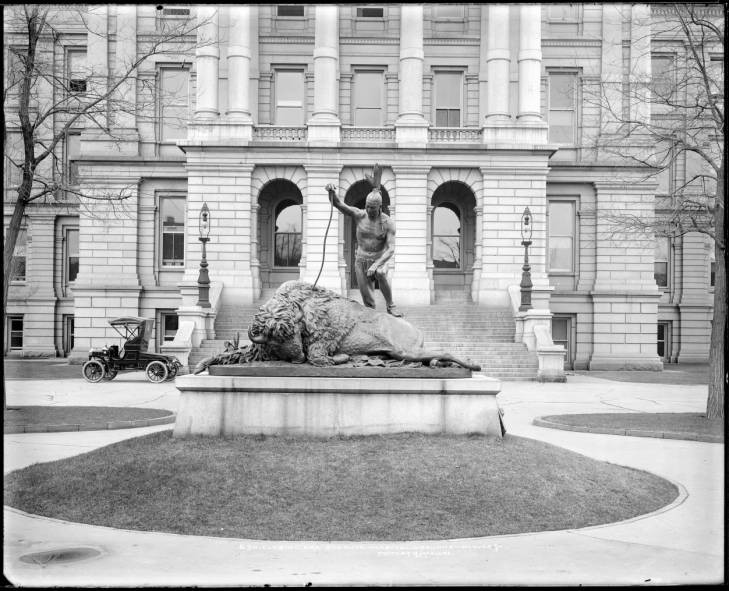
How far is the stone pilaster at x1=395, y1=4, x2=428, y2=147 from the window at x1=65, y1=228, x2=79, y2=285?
1970 centimetres

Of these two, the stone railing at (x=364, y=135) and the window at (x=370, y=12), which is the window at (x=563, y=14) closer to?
the window at (x=370, y=12)

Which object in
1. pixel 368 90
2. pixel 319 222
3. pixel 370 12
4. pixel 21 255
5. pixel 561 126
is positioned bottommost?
pixel 21 255

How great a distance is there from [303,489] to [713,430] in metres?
9.91

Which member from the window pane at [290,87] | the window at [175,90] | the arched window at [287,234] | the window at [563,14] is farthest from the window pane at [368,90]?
the window at [563,14]

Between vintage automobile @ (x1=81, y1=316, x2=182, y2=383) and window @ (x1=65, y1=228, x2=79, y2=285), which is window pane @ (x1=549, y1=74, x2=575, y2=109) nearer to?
vintage automobile @ (x1=81, y1=316, x2=182, y2=383)

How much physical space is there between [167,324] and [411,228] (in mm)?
13194

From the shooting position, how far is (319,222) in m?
36.2

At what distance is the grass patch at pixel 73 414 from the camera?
1574 cm

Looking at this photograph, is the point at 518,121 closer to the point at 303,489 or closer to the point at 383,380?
the point at 383,380

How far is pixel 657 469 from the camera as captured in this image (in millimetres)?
11586

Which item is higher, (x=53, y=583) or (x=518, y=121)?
(x=518, y=121)

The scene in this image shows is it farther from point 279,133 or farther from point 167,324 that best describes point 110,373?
point 279,133

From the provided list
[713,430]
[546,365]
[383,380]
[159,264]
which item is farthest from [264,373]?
[159,264]

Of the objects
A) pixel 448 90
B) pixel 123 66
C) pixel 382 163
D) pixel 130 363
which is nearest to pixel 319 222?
pixel 382 163
